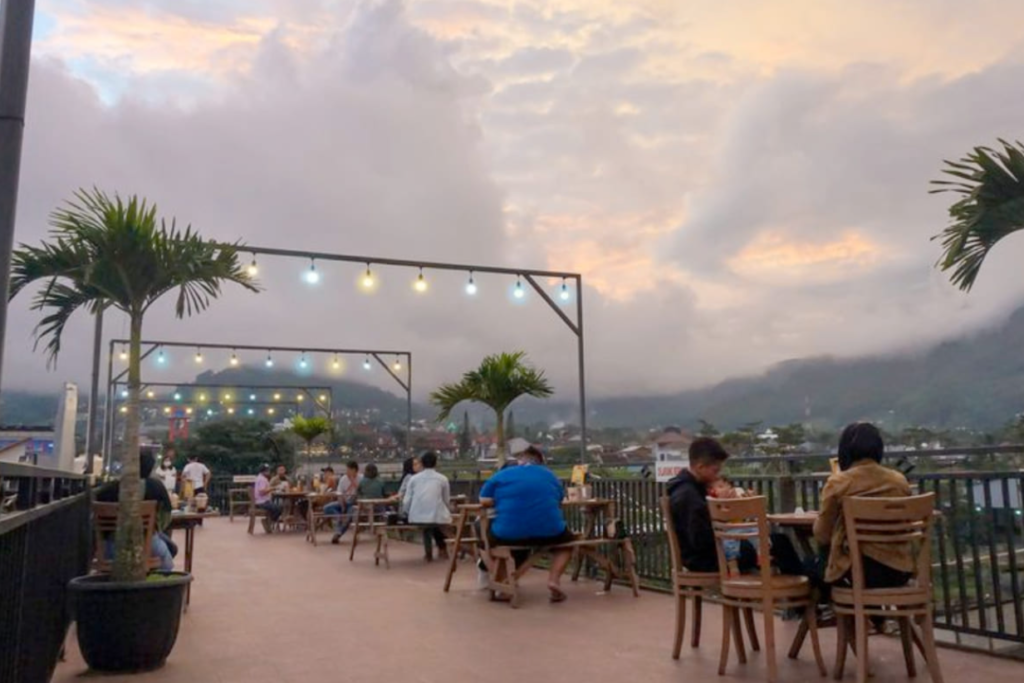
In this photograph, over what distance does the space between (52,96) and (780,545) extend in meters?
11.0

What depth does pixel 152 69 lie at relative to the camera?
13.4 metres

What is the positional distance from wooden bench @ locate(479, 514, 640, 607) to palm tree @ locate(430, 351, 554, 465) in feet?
12.3

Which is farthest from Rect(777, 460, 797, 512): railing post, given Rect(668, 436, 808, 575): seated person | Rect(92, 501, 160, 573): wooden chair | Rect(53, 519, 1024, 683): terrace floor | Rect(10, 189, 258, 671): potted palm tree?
Rect(92, 501, 160, 573): wooden chair

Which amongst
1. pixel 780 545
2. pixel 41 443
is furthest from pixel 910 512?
pixel 41 443

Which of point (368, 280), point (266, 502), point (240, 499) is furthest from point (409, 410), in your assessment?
point (368, 280)

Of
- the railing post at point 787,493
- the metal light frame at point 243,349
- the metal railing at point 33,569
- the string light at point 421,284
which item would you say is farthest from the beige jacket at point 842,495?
the metal light frame at point 243,349

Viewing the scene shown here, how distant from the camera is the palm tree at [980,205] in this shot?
4.72 meters

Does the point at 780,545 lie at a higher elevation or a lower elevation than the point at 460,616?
higher

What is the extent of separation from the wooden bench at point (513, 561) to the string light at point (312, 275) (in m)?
5.70

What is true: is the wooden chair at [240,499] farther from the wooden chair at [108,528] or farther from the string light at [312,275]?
the wooden chair at [108,528]

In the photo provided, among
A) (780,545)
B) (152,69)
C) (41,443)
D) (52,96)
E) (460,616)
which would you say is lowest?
(460,616)

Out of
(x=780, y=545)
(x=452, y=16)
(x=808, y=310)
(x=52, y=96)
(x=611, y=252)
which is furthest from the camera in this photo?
(x=808, y=310)

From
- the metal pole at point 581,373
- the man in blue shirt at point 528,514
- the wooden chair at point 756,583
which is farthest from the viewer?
the metal pole at point 581,373

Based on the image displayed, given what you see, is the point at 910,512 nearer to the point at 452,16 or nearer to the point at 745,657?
the point at 745,657
